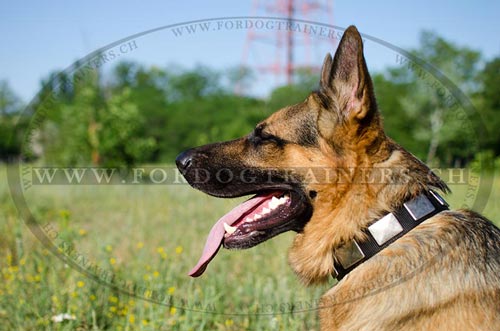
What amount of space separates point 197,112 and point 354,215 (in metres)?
13.3

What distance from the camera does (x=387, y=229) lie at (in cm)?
265

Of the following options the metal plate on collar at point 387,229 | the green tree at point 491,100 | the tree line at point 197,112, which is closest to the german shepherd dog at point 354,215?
the metal plate on collar at point 387,229

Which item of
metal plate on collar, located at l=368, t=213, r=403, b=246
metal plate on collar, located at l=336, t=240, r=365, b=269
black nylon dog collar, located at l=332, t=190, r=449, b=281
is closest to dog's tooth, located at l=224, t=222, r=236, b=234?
metal plate on collar, located at l=336, t=240, r=365, b=269

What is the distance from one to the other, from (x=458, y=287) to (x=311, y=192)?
1032mm

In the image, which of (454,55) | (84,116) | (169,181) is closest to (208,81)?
(84,116)

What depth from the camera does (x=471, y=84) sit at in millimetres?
20062

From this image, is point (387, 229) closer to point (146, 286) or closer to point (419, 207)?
point (419, 207)

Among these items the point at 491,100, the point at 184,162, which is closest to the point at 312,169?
the point at 184,162

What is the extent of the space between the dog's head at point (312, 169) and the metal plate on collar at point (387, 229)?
0.27ft

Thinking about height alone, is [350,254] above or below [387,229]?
below

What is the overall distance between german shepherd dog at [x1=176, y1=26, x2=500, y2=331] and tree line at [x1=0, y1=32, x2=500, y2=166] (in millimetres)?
5626

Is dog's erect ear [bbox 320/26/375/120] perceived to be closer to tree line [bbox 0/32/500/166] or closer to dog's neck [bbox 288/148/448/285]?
dog's neck [bbox 288/148/448/285]

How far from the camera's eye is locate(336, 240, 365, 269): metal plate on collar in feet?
8.91

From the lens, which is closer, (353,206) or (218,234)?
(353,206)
